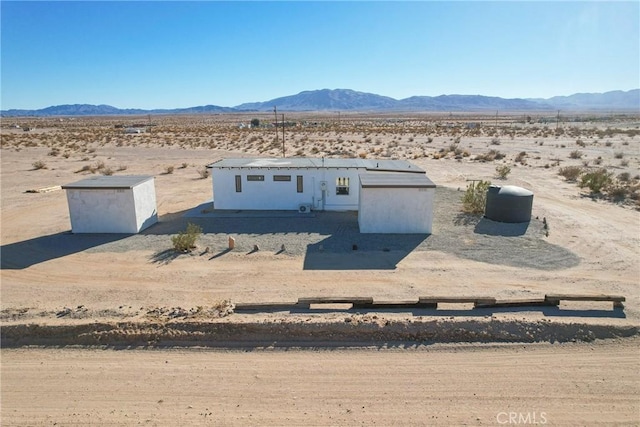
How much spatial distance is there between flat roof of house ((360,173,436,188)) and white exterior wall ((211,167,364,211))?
1.48 metres

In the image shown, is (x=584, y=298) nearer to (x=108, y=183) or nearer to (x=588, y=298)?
(x=588, y=298)

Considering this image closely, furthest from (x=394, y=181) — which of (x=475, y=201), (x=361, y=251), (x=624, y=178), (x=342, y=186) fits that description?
(x=624, y=178)

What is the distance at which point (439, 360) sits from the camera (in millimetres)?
8820

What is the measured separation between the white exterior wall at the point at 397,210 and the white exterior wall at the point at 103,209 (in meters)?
9.08

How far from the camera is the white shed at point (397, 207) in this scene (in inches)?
650

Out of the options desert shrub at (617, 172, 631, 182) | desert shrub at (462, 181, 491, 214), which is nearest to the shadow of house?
desert shrub at (462, 181, 491, 214)

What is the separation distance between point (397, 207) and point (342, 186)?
416cm

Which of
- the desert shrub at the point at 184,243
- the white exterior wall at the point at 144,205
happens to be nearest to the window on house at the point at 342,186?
the desert shrub at the point at 184,243

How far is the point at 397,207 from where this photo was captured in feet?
54.6

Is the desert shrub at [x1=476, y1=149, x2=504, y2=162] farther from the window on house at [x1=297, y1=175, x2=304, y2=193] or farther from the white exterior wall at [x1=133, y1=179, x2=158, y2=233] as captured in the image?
the white exterior wall at [x1=133, y1=179, x2=158, y2=233]

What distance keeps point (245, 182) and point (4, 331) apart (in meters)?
11.7

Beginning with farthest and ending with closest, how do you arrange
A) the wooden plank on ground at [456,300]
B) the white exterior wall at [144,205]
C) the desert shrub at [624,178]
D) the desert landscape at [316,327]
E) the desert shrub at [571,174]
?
the desert shrub at [571,174]
the desert shrub at [624,178]
the white exterior wall at [144,205]
the wooden plank on ground at [456,300]
the desert landscape at [316,327]

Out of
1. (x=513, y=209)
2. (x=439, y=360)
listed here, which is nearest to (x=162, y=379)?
(x=439, y=360)

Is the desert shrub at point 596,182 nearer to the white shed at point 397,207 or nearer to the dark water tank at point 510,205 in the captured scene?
the dark water tank at point 510,205
